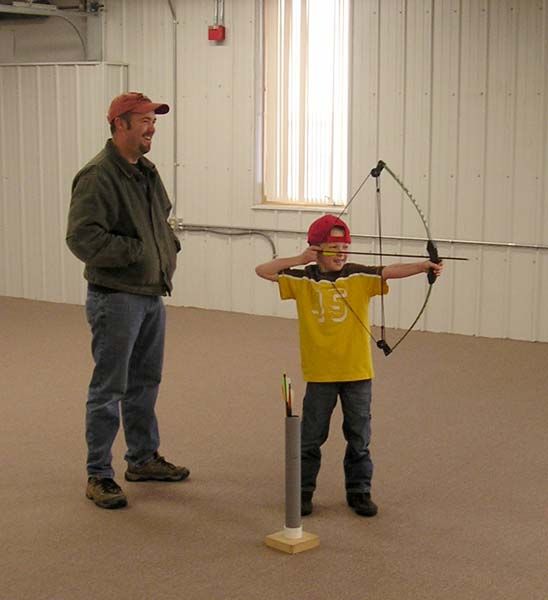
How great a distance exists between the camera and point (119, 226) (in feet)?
12.8

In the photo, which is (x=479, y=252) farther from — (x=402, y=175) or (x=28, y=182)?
(x=28, y=182)

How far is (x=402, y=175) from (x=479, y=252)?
766 mm

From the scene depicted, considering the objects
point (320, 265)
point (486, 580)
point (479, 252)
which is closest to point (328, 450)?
point (320, 265)

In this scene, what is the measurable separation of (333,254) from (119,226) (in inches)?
29.4

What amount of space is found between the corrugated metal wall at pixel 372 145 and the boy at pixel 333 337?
151 inches

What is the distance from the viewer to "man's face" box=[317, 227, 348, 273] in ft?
12.3

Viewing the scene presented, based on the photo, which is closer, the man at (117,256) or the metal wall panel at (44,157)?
the man at (117,256)

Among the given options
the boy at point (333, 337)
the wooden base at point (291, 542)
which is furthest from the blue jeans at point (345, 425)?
the wooden base at point (291, 542)

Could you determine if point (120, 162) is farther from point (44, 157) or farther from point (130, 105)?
point (44, 157)

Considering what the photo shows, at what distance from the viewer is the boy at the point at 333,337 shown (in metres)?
3.74

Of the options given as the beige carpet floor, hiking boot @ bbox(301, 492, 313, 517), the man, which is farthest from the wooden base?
the man

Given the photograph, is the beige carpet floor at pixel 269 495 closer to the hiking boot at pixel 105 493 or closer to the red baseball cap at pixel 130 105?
the hiking boot at pixel 105 493

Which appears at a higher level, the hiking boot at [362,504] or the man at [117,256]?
the man at [117,256]

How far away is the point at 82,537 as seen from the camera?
3611 mm
